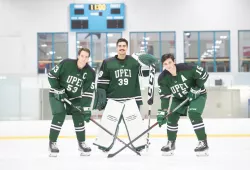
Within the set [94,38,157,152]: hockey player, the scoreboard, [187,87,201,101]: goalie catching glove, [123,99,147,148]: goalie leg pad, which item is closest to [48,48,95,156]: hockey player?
[94,38,157,152]: hockey player

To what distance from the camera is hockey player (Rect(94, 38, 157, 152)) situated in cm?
389

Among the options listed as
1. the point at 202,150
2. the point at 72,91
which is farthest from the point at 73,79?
the point at 202,150

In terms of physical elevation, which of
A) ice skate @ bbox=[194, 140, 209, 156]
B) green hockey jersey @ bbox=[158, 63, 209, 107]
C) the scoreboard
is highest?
the scoreboard

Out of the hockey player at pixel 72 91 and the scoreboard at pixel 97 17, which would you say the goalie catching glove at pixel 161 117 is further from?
the scoreboard at pixel 97 17

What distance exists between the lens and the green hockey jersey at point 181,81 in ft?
12.3

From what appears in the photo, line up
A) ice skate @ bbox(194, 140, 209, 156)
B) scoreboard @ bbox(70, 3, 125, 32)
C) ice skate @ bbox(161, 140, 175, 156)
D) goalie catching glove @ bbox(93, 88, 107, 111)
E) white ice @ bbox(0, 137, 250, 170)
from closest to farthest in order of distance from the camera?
white ice @ bbox(0, 137, 250, 170), ice skate @ bbox(194, 140, 209, 156), ice skate @ bbox(161, 140, 175, 156), goalie catching glove @ bbox(93, 88, 107, 111), scoreboard @ bbox(70, 3, 125, 32)

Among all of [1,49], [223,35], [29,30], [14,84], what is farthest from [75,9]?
[223,35]

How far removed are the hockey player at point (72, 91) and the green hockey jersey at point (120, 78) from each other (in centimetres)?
16

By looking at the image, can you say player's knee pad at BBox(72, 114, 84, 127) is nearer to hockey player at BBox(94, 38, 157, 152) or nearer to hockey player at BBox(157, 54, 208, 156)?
hockey player at BBox(94, 38, 157, 152)

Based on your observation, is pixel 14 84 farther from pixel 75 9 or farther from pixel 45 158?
pixel 45 158

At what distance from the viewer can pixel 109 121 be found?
394cm

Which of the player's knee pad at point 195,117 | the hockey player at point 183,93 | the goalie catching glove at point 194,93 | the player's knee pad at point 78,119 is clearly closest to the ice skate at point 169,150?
the hockey player at point 183,93

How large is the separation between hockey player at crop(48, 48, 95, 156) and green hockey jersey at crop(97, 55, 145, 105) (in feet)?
0.52

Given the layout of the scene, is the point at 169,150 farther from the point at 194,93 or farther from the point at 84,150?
the point at 84,150
